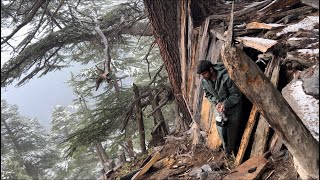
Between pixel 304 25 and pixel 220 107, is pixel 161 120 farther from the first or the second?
pixel 304 25

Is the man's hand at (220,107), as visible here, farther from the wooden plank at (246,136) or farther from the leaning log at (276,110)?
the leaning log at (276,110)

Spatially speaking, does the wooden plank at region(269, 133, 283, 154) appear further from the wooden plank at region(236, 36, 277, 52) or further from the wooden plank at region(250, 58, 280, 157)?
the wooden plank at region(236, 36, 277, 52)

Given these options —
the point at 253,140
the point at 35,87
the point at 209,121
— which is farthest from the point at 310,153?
the point at 35,87

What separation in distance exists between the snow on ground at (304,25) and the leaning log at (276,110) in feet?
3.82

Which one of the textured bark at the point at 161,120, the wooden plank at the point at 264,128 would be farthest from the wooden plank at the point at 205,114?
the textured bark at the point at 161,120

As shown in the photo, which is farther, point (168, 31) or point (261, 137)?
point (168, 31)

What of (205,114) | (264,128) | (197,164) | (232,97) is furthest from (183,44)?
(264,128)

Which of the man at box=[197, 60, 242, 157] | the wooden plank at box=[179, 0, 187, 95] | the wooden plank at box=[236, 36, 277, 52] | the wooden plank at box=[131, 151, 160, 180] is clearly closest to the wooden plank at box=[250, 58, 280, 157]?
the wooden plank at box=[236, 36, 277, 52]

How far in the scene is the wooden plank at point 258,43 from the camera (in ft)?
12.6

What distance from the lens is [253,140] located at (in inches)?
183

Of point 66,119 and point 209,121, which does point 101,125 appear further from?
point 66,119

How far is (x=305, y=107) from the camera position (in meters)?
2.84

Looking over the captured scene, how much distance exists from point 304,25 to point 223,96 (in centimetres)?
144

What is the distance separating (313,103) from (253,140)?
6.38ft
